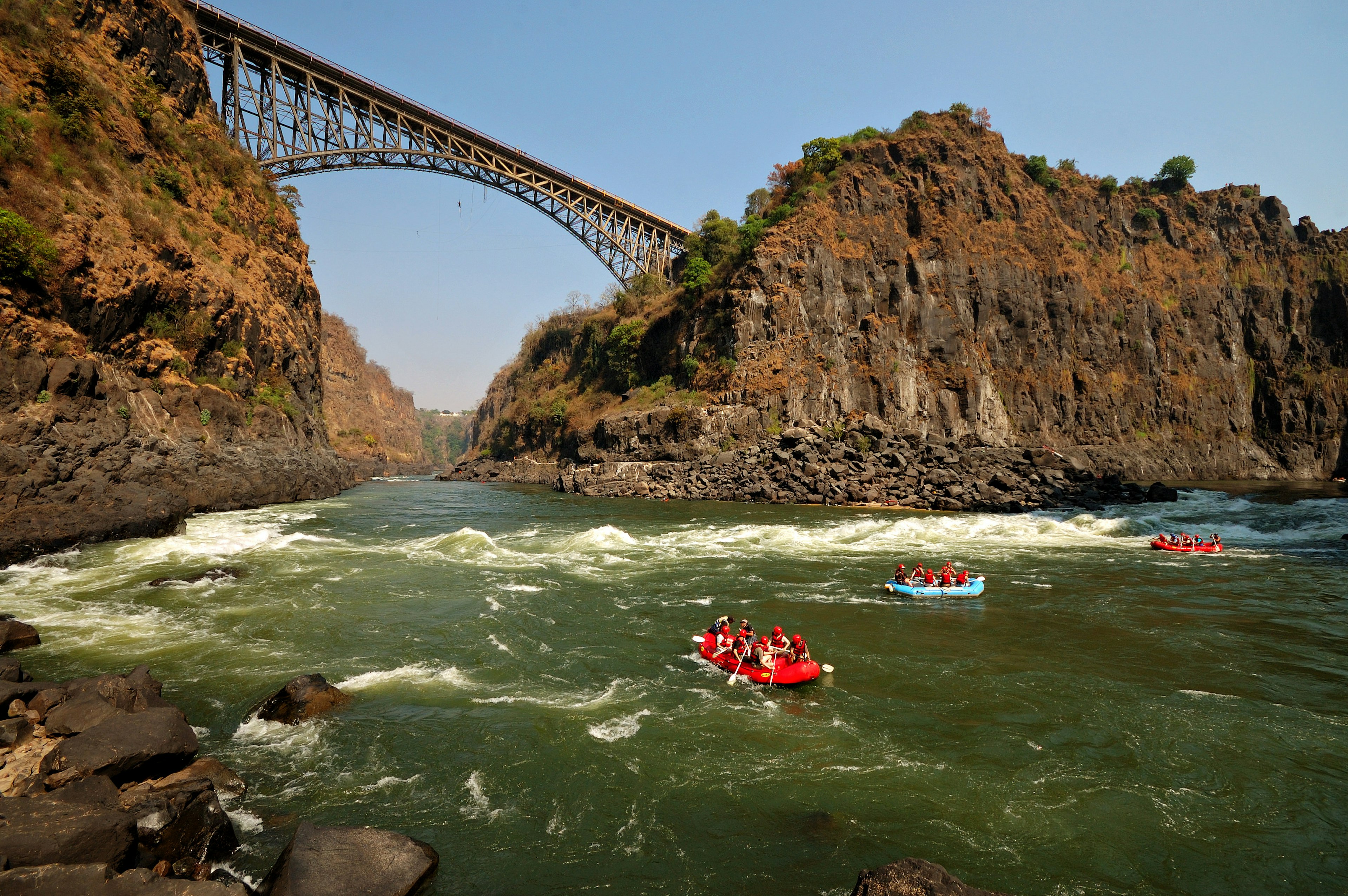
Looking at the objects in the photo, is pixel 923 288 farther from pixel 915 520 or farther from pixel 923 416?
pixel 915 520

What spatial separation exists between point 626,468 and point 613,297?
119 feet

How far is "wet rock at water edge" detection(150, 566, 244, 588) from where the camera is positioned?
16.0m

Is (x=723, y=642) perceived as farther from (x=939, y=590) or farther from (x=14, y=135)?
(x=14, y=135)

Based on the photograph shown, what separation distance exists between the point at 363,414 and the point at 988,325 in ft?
286

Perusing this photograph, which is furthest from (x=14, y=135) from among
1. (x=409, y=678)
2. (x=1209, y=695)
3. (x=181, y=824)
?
(x=1209, y=695)

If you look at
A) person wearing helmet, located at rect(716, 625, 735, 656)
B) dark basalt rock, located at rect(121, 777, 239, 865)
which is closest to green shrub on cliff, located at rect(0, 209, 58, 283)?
dark basalt rock, located at rect(121, 777, 239, 865)

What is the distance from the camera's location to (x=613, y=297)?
7856 cm

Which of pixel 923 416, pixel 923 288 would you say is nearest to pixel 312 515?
pixel 923 416

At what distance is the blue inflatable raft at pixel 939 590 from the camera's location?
57.7 feet

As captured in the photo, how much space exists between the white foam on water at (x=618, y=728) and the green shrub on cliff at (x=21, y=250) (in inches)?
987

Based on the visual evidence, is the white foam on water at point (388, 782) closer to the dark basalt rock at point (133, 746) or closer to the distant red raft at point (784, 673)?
the dark basalt rock at point (133, 746)

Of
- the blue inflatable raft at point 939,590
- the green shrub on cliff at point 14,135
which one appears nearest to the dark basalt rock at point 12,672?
the blue inflatable raft at point 939,590

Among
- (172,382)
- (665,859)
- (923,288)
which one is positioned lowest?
(665,859)

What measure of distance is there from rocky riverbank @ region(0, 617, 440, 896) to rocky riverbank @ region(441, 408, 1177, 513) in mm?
36059
